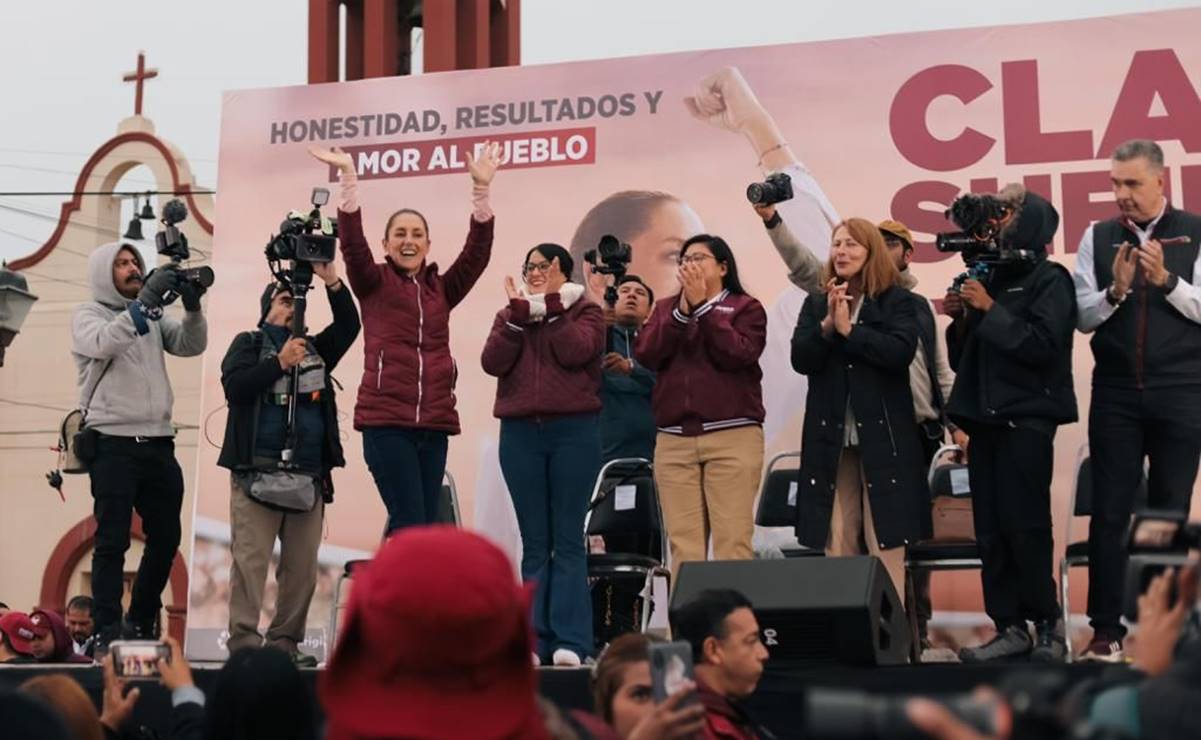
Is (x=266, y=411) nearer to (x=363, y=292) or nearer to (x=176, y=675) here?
(x=363, y=292)

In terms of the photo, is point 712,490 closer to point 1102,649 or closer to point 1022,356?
point 1022,356

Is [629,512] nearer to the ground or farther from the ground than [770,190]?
nearer to the ground

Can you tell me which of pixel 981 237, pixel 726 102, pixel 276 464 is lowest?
pixel 276 464

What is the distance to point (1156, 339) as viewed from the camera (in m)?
5.92

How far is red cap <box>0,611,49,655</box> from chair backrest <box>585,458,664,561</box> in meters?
2.34

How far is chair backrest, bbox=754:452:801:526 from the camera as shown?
7.72 metres

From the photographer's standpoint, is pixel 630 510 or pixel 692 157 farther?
pixel 692 157

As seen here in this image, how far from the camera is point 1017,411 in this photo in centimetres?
598

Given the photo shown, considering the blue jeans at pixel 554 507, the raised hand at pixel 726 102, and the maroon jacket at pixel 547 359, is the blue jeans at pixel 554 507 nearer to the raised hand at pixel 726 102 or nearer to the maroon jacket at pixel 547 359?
the maroon jacket at pixel 547 359

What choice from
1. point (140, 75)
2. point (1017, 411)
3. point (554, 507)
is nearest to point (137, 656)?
point (554, 507)

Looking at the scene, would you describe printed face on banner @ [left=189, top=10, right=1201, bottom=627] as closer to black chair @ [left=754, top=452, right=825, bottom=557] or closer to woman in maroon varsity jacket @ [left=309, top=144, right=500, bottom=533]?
black chair @ [left=754, top=452, right=825, bottom=557]

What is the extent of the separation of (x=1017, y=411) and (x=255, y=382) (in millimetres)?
2968

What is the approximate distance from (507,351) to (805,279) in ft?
4.08

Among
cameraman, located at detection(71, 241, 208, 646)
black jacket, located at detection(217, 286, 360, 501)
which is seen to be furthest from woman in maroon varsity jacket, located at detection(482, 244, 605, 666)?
cameraman, located at detection(71, 241, 208, 646)
